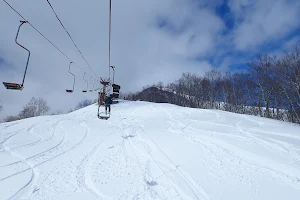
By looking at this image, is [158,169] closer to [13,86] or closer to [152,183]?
[152,183]

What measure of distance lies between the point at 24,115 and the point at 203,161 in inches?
2903

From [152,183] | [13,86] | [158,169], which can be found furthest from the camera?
[13,86]

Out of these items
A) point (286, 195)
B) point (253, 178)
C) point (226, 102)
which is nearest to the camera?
point (286, 195)

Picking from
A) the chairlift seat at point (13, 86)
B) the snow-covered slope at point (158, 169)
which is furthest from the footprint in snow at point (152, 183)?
the chairlift seat at point (13, 86)

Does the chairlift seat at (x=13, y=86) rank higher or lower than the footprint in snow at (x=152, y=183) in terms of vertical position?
higher

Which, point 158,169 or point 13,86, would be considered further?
point 13,86

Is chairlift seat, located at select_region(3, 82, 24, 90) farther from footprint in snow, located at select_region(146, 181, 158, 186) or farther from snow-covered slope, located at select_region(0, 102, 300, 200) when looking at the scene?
footprint in snow, located at select_region(146, 181, 158, 186)

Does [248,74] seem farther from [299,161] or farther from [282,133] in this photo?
[299,161]

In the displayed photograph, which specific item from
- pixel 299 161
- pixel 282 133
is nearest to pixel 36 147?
pixel 299 161

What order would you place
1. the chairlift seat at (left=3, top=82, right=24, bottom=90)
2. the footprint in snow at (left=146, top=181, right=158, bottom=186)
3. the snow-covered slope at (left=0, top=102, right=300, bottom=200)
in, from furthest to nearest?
the chairlift seat at (left=3, top=82, right=24, bottom=90), the footprint in snow at (left=146, top=181, right=158, bottom=186), the snow-covered slope at (left=0, top=102, right=300, bottom=200)

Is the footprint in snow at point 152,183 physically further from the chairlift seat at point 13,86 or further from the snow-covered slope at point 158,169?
the chairlift seat at point 13,86

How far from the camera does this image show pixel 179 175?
5172 millimetres

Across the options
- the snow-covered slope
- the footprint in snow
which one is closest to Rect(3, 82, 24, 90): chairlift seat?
the snow-covered slope

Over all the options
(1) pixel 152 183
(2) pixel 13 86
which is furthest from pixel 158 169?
(2) pixel 13 86
